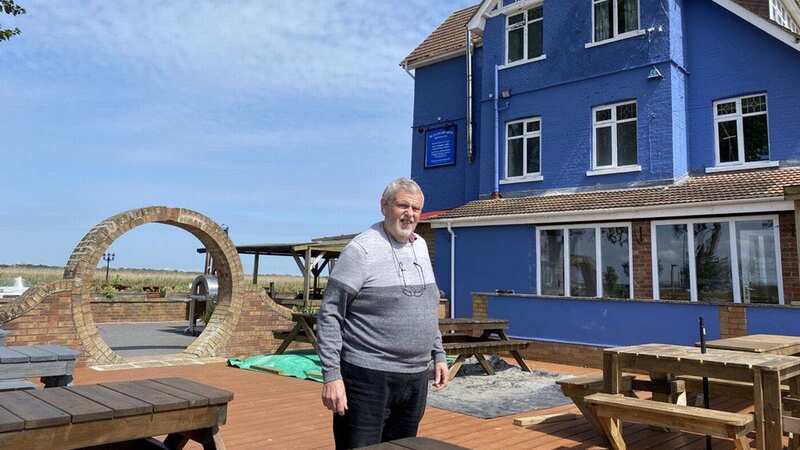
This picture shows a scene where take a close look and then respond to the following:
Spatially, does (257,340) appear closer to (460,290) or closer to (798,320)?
(460,290)

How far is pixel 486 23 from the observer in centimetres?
1467

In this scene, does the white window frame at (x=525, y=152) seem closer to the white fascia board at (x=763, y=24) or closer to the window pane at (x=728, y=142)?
the window pane at (x=728, y=142)

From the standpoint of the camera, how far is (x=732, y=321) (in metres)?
8.48

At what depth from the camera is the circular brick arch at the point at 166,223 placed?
342 inches

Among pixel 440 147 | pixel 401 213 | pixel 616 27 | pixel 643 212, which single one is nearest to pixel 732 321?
pixel 643 212

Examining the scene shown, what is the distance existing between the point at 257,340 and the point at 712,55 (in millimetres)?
10272

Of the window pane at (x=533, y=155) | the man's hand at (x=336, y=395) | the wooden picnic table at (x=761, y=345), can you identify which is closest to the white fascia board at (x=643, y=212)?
the window pane at (x=533, y=155)

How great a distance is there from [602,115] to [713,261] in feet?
13.2

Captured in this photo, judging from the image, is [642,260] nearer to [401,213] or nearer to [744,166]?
[744,166]

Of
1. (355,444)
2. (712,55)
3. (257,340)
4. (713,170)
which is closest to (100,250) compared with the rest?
(257,340)

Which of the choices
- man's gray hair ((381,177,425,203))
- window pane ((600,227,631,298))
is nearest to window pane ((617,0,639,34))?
window pane ((600,227,631,298))

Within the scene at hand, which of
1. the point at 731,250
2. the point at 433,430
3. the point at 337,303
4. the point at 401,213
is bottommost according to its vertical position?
the point at 433,430

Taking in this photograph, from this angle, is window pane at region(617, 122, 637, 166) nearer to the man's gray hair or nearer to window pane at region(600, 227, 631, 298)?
window pane at region(600, 227, 631, 298)

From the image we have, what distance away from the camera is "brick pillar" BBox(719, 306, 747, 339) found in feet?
27.5
